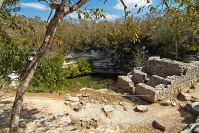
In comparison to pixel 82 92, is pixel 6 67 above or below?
above

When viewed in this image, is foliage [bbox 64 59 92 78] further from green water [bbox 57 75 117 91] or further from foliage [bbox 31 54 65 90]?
foliage [bbox 31 54 65 90]

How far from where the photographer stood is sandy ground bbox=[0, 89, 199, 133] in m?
13.5

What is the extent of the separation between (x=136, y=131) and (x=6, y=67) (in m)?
5.98

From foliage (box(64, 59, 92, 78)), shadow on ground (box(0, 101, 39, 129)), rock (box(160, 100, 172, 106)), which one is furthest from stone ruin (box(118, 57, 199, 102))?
foliage (box(64, 59, 92, 78))

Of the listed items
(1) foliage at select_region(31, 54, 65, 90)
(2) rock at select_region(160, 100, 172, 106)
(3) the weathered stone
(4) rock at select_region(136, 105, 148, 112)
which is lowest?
(4) rock at select_region(136, 105, 148, 112)

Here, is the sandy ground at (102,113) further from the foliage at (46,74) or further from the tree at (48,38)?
the tree at (48,38)

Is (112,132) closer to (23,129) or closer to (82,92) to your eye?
(23,129)

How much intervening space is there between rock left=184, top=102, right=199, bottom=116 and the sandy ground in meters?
0.21

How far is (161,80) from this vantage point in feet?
59.0

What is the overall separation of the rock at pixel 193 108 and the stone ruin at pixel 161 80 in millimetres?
1723

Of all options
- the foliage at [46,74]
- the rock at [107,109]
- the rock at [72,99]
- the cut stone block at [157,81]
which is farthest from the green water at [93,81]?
the foliage at [46,74]

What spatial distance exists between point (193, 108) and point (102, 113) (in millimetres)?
4278

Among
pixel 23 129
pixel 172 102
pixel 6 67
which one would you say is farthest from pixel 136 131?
pixel 6 67

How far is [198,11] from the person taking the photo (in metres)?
7.27
